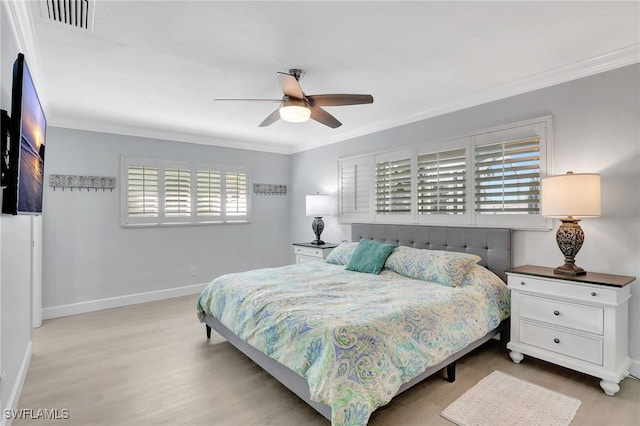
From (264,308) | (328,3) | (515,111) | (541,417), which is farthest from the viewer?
(515,111)

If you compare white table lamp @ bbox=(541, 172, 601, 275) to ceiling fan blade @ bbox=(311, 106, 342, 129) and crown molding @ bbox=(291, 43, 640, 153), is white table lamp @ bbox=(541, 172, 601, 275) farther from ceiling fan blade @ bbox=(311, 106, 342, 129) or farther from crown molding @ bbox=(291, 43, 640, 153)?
ceiling fan blade @ bbox=(311, 106, 342, 129)

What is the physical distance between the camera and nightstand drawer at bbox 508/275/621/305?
2307mm

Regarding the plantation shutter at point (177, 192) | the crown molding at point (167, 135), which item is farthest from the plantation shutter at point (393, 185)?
the plantation shutter at point (177, 192)

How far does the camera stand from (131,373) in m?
2.65

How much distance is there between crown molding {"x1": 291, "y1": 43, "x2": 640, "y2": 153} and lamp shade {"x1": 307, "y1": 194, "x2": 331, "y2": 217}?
147 centimetres

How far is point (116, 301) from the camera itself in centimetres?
445

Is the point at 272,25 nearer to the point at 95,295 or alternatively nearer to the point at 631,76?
the point at 631,76

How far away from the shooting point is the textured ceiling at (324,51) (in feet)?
6.54

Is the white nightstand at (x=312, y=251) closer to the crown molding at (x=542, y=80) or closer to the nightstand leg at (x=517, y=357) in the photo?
the crown molding at (x=542, y=80)

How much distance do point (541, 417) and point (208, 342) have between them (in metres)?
2.79

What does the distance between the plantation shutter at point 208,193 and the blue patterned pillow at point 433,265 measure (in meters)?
3.09

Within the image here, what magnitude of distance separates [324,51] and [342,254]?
233 cm

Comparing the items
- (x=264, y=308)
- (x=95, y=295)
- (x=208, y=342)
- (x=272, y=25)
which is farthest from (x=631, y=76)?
(x=95, y=295)

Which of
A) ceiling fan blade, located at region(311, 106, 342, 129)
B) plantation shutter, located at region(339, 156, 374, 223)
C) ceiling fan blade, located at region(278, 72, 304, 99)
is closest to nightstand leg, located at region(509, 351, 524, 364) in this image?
plantation shutter, located at region(339, 156, 374, 223)
